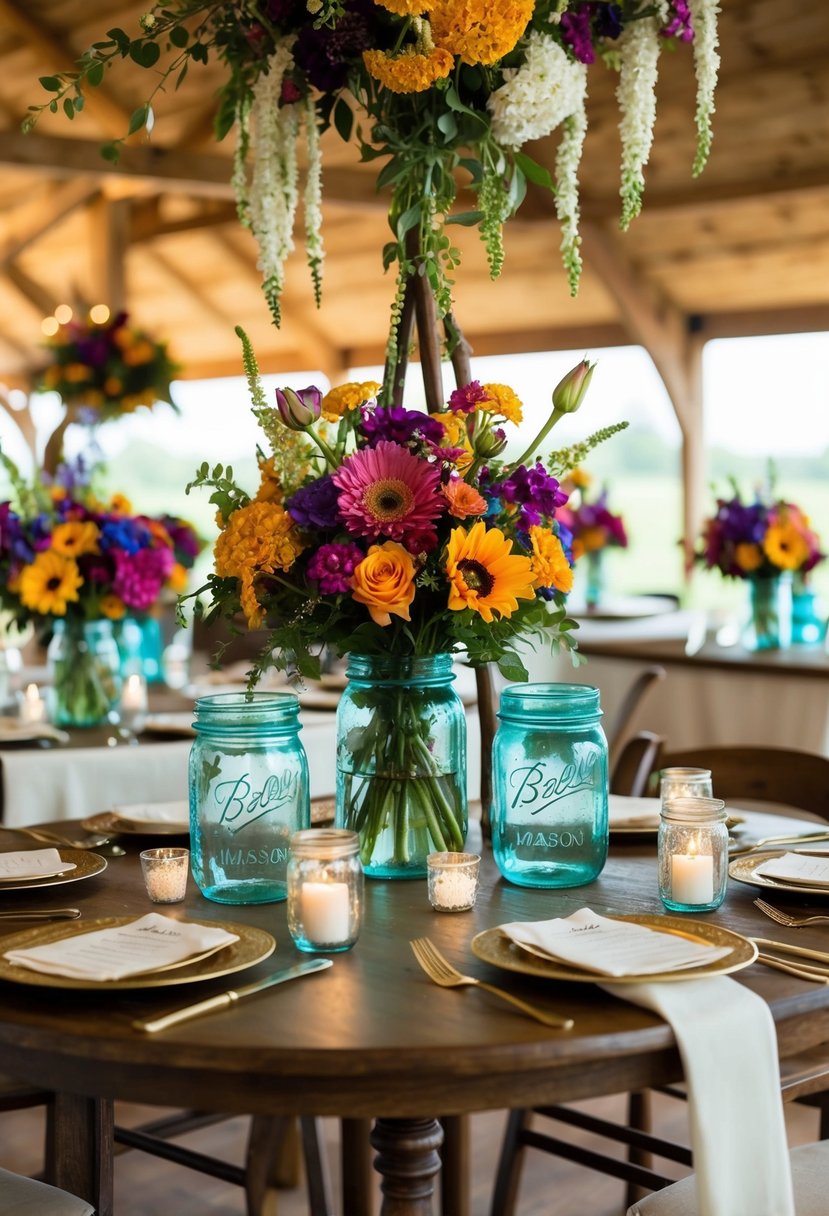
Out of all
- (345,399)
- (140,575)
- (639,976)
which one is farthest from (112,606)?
(639,976)

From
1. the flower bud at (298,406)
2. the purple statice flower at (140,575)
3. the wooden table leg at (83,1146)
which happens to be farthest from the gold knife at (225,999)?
the purple statice flower at (140,575)

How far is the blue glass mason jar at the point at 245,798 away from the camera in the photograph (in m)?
1.45

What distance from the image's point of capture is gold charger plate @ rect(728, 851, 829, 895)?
1.44 metres

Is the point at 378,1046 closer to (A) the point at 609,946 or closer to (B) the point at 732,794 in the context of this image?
(A) the point at 609,946

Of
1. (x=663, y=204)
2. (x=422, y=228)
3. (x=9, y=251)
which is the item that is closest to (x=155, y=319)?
(x=9, y=251)

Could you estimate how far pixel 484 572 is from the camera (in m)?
1.44

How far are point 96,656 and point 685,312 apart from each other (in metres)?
6.00

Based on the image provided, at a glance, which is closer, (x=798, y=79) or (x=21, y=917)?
(x=21, y=917)

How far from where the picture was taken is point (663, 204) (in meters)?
6.88

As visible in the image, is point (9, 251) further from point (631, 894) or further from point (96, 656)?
point (631, 894)

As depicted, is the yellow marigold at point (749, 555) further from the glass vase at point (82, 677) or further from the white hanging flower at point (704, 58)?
the white hanging flower at point (704, 58)

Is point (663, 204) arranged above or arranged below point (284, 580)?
above

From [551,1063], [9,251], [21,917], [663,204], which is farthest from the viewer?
[9,251]

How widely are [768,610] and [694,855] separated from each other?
118 inches
